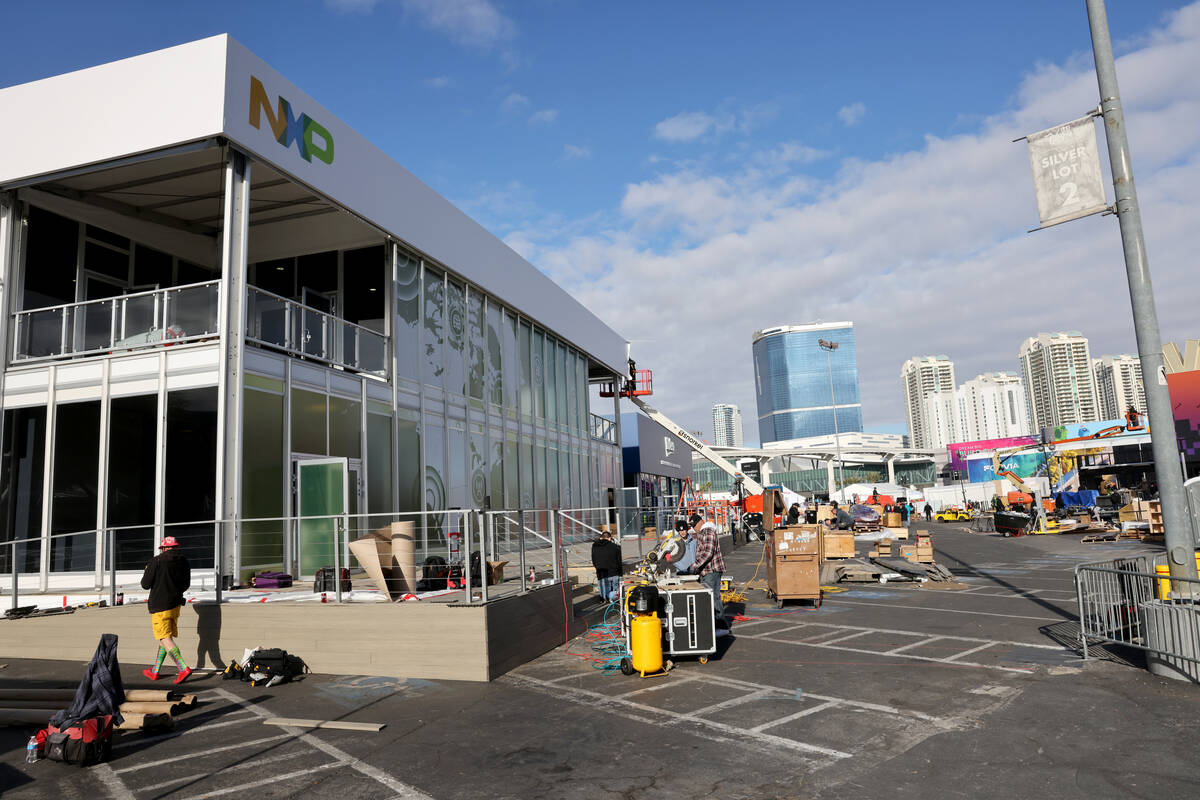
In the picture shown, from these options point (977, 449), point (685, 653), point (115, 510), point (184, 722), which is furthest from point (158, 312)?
point (977, 449)

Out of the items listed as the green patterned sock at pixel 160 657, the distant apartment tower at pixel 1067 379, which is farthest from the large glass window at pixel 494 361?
the distant apartment tower at pixel 1067 379

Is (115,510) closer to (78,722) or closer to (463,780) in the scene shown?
(78,722)

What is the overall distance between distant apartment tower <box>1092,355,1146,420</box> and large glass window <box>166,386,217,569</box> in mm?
197363

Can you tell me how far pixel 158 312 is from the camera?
46.9ft

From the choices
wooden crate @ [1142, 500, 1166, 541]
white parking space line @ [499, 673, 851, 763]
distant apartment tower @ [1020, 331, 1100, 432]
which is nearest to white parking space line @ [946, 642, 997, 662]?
white parking space line @ [499, 673, 851, 763]

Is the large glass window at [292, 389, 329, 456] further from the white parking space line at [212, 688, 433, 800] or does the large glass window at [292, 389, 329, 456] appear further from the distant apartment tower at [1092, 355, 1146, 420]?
the distant apartment tower at [1092, 355, 1146, 420]

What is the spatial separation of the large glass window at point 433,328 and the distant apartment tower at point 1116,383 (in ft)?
625

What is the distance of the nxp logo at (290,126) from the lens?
13.7m

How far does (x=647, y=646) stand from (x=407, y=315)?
38.5 ft

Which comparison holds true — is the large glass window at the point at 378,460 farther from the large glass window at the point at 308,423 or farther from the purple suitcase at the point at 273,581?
the purple suitcase at the point at 273,581

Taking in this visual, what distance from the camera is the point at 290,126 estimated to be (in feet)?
47.9

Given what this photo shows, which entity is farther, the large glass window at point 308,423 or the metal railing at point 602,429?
the metal railing at point 602,429

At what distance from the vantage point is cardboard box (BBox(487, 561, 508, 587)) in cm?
1274

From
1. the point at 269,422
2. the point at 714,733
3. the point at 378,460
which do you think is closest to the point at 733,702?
the point at 714,733
